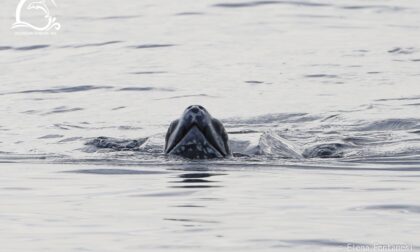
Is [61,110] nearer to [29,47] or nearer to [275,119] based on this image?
[275,119]

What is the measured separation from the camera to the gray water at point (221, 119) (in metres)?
8.55

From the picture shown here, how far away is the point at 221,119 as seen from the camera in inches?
674

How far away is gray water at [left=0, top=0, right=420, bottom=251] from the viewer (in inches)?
337

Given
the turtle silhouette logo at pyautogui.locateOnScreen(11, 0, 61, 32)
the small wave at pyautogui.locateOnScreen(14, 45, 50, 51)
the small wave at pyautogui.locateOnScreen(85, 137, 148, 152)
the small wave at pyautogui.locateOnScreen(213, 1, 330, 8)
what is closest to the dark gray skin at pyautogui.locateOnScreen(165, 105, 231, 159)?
the small wave at pyautogui.locateOnScreen(85, 137, 148, 152)

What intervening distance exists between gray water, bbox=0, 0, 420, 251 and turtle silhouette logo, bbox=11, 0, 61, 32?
287mm

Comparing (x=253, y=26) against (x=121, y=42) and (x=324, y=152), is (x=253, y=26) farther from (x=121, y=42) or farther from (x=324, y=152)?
(x=324, y=152)

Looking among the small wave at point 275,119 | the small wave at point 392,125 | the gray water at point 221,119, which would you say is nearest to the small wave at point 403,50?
the gray water at point 221,119

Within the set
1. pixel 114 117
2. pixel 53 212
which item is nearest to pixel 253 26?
pixel 114 117

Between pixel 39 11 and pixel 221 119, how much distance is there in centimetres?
1468

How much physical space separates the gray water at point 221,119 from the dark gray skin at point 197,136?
150 mm

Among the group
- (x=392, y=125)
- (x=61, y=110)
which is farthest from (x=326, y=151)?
(x=61, y=110)

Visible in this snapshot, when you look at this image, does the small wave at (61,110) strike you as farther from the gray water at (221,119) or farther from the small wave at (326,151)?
the small wave at (326,151)

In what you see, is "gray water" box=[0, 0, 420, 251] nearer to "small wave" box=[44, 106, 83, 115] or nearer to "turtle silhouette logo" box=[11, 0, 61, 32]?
"small wave" box=[44, 106, 83, 115]

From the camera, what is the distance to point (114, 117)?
57.5 ft
